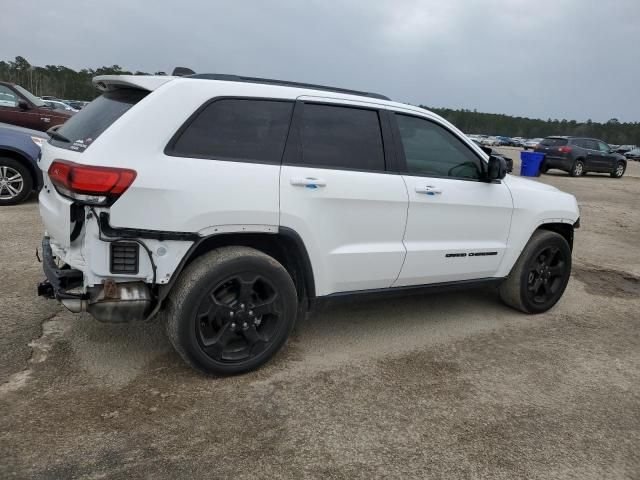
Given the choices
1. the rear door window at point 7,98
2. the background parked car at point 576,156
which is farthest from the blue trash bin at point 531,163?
the rear door window at point 7,98

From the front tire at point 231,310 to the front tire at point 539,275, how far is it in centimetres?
229

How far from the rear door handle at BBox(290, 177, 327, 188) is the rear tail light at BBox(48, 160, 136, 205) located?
3.10 feet

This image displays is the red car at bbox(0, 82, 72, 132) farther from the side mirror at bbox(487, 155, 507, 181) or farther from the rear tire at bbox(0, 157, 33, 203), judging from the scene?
the side mirror at bbox(487, 155, 507, 181)

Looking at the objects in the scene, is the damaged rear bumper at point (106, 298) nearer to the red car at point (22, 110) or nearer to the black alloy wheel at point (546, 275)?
the black alloy wheel at point (546, 275)

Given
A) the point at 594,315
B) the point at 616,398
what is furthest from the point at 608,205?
the point at 616,398

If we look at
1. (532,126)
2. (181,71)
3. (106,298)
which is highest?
(532,126)

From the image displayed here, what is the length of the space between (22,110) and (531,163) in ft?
52.8

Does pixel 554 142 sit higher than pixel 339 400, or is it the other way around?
pixel 554 142

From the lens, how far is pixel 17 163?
7484 mm

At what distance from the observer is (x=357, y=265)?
11.7 feet

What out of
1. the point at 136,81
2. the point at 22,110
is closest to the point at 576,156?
the point at 22,110

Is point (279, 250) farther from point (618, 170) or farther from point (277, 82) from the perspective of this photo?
point (618, 170)

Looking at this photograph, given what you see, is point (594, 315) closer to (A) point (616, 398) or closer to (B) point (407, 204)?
(A) point (616, 398)

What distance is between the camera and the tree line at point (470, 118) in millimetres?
79000
